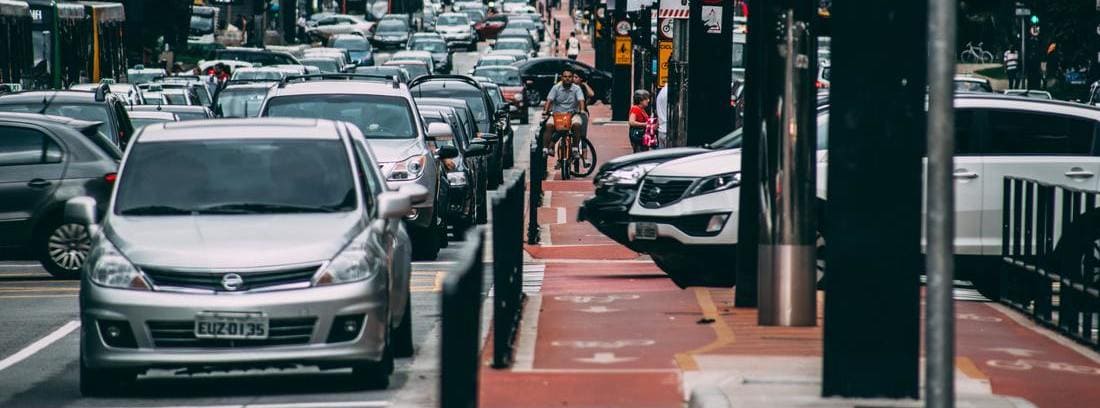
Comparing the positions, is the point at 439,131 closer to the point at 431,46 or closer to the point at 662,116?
the point at 662,116

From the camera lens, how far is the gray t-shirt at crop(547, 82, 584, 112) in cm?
3306

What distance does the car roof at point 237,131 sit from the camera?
11586 millimetres

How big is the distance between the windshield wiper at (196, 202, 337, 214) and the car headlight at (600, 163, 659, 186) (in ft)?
17.5

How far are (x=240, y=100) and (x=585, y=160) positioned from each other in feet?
19.4

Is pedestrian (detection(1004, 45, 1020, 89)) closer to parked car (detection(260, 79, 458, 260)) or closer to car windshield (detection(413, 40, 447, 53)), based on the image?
car windshield (detection(413, 40, 447, 53))

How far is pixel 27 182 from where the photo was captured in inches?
719

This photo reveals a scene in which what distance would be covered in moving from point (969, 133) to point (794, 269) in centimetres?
401

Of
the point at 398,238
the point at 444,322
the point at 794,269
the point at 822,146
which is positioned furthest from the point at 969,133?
the point at 444,322

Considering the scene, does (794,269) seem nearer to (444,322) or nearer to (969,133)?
(969,133)

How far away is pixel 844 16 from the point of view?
880 cm

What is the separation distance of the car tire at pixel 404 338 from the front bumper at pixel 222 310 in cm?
149

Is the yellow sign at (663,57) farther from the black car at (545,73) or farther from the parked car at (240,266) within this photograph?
the black car at (545,73)

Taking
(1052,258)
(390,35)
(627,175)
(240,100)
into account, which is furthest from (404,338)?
(390,35)

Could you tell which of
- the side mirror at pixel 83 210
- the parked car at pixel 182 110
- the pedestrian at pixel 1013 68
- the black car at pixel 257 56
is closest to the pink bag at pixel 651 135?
the parked car at pixel 182 110
